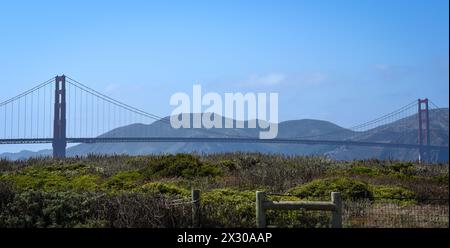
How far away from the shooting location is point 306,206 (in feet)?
31.8

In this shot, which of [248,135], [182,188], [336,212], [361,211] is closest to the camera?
[336,212]

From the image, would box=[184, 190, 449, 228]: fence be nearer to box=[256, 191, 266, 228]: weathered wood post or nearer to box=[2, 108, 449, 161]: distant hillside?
box=[256, 191, 266, 228]: weathered wood post

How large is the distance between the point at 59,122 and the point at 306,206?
48.3 meters

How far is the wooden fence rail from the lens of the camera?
9602 millimetres

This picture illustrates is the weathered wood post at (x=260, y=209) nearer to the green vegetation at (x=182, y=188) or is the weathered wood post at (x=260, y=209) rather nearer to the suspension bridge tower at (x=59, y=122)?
the green vegetation at (x=182, y=188)

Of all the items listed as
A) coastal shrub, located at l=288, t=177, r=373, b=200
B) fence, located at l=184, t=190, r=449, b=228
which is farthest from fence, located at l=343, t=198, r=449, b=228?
coastal shrub, located at l=288, t=177, r=373, b=200

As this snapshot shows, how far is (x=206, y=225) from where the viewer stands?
10.7m

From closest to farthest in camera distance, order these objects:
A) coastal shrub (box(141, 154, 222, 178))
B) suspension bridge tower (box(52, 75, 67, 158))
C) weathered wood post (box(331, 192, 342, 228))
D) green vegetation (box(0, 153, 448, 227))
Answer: weathered wood post (box(331, 192, 342, 228)) → green vegetation (box(0, 153, 448, 227)) → coastal shrub (box(141, 154, 222, 178)) → suspension bridge tower (box(52, 75, 67, 158))

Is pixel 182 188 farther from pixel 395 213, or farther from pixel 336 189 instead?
pixel 395 213

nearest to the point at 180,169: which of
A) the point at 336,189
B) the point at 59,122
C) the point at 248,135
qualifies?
the point at 336,189

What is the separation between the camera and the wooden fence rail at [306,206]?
9602mm

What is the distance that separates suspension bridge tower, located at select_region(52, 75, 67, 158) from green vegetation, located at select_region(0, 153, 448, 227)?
2385 centimetres
